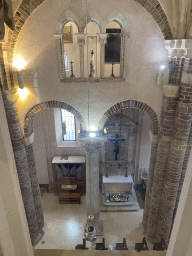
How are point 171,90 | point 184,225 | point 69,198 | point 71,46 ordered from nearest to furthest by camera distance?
1. point 184,225
2. point 171,90
3. point 71,46
4. point 69,198

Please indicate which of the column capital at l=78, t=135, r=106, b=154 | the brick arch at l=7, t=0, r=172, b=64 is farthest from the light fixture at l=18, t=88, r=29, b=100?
the column capital at l=78, t=135, r=106, b=154

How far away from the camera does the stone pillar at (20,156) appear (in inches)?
204

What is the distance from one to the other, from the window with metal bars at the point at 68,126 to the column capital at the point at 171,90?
4.71m

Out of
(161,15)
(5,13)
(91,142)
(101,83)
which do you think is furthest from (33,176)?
(161,15)

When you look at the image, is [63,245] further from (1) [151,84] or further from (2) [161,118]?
(1) [151,84]

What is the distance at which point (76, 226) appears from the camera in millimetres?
7344

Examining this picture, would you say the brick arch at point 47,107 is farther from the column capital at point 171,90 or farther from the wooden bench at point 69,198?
the wooden bench at point 69,198

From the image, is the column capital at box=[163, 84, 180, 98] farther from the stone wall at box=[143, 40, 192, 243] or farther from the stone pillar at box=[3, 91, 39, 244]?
the stone pillar at box=[3, 91, 39, 244]

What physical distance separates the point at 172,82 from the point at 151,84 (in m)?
0.57

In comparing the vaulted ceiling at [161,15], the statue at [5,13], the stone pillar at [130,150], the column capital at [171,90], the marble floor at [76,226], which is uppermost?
the vaulted ceiling at [161,15]

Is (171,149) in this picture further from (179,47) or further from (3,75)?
(3,75)

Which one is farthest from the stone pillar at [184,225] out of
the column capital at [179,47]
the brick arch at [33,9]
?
the brick arch at [33,9]

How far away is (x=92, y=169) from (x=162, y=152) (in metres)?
2.16

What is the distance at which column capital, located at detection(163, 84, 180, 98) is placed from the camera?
15.9 feet
